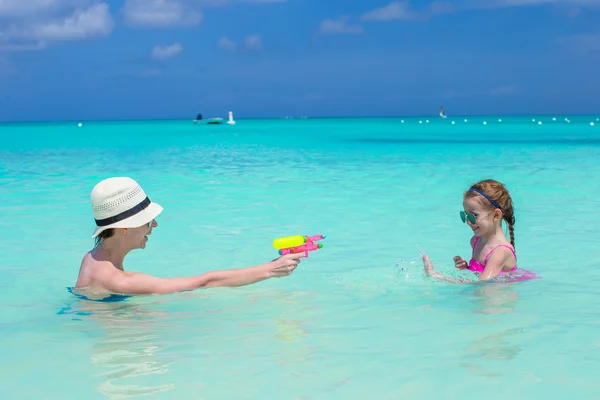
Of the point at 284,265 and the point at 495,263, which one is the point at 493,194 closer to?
the point at 495,263

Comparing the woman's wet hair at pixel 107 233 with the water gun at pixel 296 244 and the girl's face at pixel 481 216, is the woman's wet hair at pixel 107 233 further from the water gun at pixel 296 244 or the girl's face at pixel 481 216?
the girl's face at pixel 481 216

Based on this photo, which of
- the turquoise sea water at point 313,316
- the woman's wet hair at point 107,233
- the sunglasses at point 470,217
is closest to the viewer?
the turquoise sea water at point 313,316

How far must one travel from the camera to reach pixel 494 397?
3.42 meters

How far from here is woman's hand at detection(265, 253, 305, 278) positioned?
4.18m

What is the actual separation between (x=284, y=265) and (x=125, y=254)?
1080 mm

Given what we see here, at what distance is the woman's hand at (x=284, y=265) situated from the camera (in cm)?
418

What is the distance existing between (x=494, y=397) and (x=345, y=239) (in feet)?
15.8

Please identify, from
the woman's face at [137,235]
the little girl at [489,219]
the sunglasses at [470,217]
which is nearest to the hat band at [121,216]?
the woman's face at [137,235]

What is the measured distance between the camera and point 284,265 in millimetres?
4203

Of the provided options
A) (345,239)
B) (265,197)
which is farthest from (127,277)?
(265,197)

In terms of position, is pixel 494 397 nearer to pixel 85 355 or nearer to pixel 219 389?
pixel 219 389

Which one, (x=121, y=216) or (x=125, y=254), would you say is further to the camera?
(x=125, y=254)

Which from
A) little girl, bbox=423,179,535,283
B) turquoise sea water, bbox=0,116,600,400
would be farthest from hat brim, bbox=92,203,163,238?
little girl, bbox=423,179,535,283

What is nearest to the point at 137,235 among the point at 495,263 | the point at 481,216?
the point at 481,216
